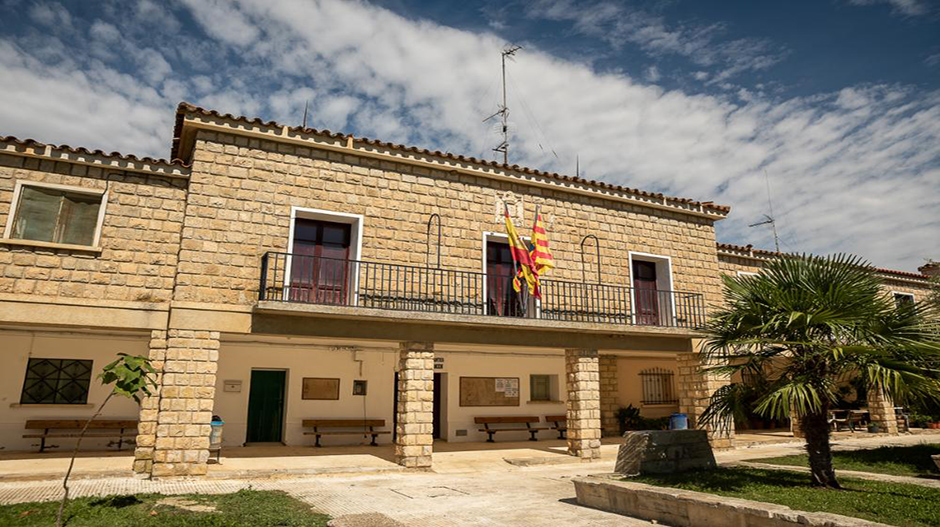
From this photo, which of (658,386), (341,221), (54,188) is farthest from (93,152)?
(658,386)

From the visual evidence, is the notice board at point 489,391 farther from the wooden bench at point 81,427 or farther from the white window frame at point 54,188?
the white window frame at point 54,188

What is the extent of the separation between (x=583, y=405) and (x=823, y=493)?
19.1ft

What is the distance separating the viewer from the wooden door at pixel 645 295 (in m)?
14.3

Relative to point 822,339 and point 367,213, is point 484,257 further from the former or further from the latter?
point 822,339

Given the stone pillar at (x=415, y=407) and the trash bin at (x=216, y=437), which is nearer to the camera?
the trash bin at (x=216, y=437)

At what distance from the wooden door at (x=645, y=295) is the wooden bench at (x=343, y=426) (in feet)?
22.6

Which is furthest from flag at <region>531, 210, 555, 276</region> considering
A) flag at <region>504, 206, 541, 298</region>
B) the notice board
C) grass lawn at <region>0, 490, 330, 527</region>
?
grass lawn at <region>0, 490, 330, 527</region>

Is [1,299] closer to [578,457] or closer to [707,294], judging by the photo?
[578,457]

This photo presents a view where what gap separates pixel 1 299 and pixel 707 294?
14.8 meters

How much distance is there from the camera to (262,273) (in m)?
10.3

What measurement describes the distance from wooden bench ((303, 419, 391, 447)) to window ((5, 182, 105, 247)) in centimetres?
617

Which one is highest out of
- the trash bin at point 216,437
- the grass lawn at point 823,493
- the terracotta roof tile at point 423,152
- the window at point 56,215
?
the terracotta roof tile at point 423,152

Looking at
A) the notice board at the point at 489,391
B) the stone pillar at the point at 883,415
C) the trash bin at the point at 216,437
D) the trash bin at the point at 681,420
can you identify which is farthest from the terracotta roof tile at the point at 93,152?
the stone pillar at the point at 883,415

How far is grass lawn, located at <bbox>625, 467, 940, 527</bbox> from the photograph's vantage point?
5.86 m
